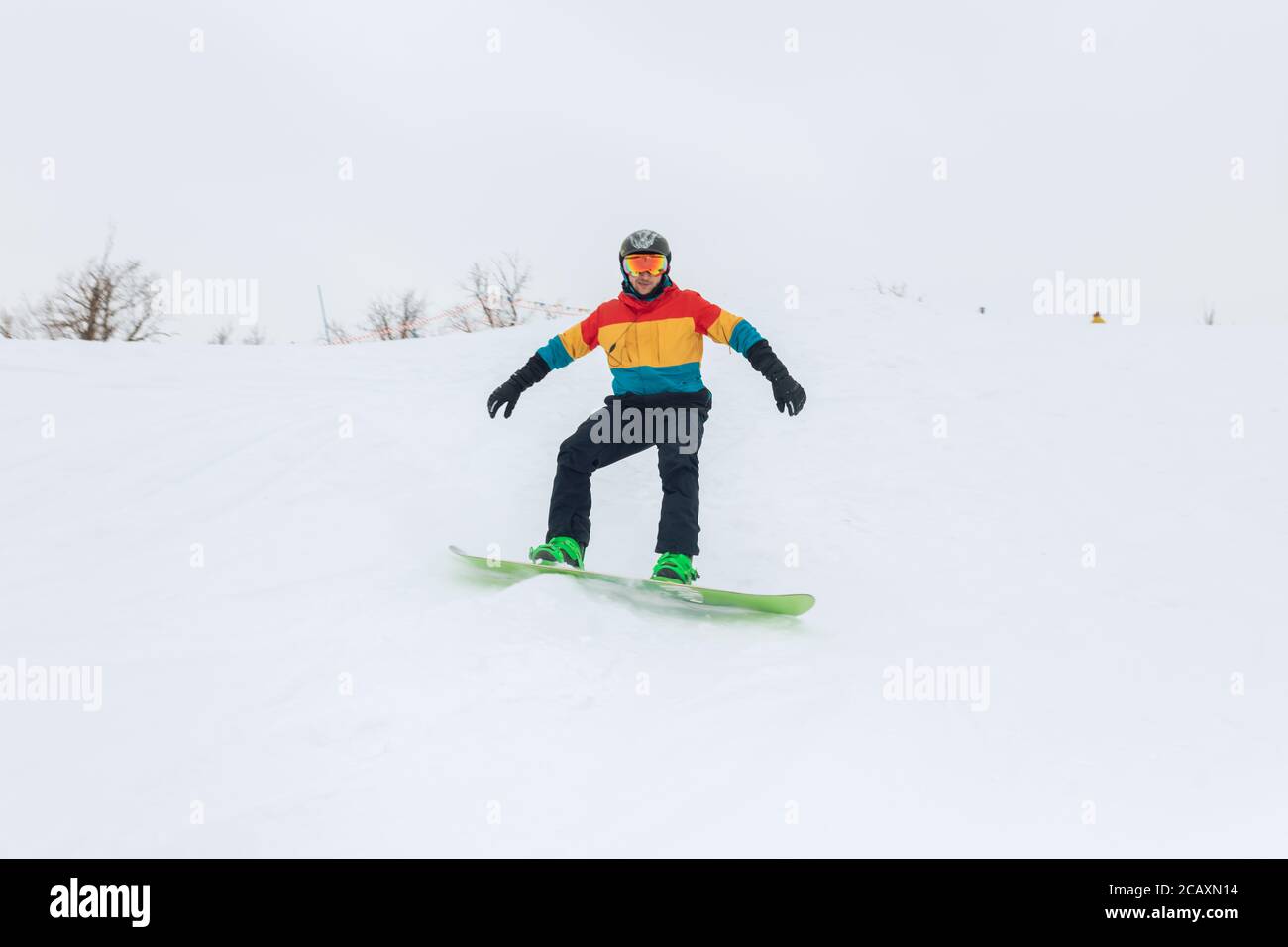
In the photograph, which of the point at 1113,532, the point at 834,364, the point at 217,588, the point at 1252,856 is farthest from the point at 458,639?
the point at 834,364

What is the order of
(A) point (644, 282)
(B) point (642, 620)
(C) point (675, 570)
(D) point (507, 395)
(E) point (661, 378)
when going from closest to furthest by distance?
(B) point (642, 620) < (C) point (675, 570) < (A) point (644, 282) < (E) point (661, 378) < (D) point (507, 395)

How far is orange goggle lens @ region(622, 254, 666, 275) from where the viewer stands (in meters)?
4.33

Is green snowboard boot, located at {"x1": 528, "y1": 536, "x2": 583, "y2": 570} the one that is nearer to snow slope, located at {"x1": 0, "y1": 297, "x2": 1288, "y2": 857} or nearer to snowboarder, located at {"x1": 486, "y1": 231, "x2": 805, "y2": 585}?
snowboarder, located at {"x1": 486, "y1": 231, "x2": 805, "y2": 585}

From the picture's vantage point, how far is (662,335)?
175 inches

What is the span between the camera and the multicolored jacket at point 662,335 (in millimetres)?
4422

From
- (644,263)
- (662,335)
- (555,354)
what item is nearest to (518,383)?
(555,354)

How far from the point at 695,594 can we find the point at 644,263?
179 centimetres

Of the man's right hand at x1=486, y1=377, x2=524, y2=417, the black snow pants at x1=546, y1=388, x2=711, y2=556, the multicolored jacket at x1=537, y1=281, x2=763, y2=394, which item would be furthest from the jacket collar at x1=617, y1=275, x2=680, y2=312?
the man's right hand at x1=486, y1=377, x2=524, y2=417

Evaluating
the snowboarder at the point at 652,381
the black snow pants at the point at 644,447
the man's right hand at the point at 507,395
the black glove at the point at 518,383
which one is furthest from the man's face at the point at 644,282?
the man's right hand at the point at 507,395

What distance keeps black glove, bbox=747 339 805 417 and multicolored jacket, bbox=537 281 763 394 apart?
0.23 ft

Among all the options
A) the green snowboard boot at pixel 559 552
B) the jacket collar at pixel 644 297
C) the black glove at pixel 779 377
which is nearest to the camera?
the green snowboard boot at pixel 559 552

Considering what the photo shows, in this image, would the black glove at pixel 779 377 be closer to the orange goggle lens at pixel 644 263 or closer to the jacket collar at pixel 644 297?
the jacket collar at pixel 644 297

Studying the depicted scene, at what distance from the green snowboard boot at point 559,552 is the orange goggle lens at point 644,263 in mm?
1476

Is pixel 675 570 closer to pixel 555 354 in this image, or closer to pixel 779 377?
pixel 779 377
